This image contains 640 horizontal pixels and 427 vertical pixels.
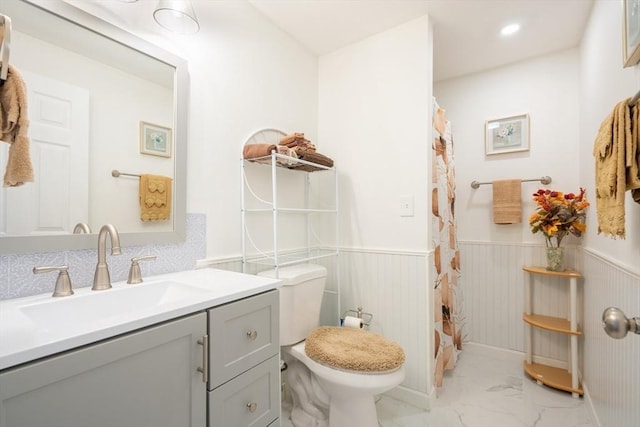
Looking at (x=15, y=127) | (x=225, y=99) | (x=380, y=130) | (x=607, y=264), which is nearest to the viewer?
(x=15, y=127)

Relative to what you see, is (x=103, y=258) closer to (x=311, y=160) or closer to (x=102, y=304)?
(x=102, y=304)

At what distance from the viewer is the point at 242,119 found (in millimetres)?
1629

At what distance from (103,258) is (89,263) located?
0.26 ft

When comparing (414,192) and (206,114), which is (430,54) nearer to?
(414,192)

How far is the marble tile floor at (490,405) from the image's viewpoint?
1.59 metres

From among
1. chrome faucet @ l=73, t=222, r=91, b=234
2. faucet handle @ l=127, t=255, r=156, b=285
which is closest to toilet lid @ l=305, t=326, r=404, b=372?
faucet handle @ l=127, t=255, r=156, b=285

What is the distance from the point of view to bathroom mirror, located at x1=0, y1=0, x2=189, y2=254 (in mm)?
932

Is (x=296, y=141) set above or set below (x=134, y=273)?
above

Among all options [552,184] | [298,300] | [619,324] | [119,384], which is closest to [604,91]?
[552,184]

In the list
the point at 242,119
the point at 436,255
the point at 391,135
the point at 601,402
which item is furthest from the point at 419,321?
the point at 242,119

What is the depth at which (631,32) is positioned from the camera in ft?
3.20

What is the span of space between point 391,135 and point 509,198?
1117 millimetres

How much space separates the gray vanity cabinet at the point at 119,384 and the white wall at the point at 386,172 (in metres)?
1.28

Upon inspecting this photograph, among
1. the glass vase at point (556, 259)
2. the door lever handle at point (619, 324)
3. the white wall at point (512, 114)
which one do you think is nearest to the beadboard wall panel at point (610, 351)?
the glass vase at point (556, 259)
